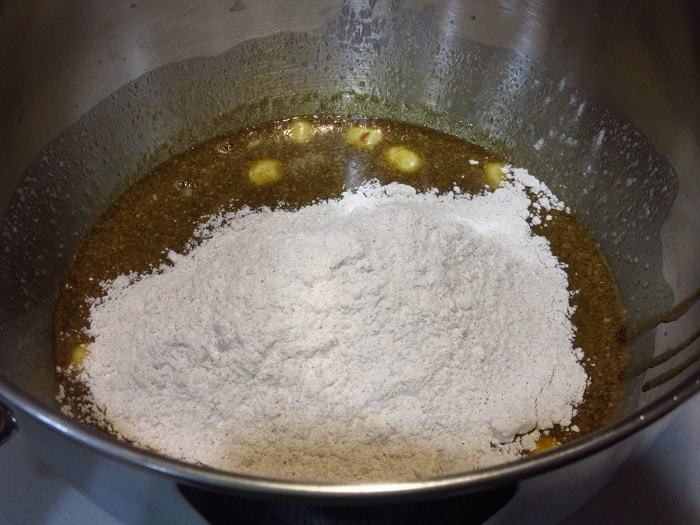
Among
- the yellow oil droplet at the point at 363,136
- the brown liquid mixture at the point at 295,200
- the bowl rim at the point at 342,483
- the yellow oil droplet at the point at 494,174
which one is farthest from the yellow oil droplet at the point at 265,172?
the bowl rim at the point at 342,483

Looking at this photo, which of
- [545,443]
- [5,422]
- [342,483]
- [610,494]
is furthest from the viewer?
[545,443]

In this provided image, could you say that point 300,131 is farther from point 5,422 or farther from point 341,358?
point 5,422

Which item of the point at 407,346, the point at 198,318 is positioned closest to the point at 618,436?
the point at 407,346

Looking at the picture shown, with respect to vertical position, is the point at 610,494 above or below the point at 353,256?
below

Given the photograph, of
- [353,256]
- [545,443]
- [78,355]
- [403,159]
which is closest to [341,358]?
[353,256]

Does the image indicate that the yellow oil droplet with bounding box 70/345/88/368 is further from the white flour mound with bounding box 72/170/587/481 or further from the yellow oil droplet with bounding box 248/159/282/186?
the yellow oil droplet with bounding box 248/159/282/186

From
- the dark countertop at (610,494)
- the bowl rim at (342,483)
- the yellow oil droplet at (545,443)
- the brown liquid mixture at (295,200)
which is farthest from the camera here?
the brown liquid mixture at (295,200)

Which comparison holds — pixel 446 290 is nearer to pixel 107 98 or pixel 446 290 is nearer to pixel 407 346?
pixel 407 346

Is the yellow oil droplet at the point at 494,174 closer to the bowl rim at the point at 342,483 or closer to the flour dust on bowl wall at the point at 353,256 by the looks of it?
the flour dust on bowl wall at the point at 353,256
